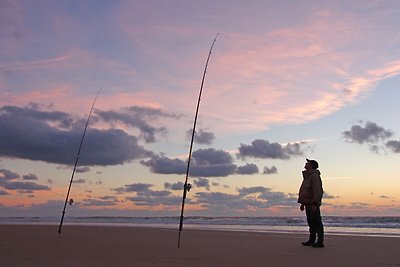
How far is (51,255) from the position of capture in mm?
7609

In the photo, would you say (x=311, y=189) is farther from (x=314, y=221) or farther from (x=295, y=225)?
(x=295, y=225)

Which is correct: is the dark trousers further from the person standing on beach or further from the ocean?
the ocean

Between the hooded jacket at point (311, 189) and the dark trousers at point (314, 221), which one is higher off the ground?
the hooded jacket at point (311, 189)

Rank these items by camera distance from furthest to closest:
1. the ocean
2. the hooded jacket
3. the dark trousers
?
the ocean → the hooded jacket → the dark trousers

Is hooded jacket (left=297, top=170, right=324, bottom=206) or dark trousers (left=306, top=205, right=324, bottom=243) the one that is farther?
hooded jacket (left=297, top=170, right=324, bottom=206)

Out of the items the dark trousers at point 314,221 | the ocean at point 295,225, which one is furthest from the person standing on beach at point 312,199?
the ocean at point 295,225

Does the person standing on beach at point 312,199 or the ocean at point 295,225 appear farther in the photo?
the ocean at point 295,225

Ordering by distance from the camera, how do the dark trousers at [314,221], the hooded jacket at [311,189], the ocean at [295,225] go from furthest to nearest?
1. the ocean at [295,225]
2. the hooded jacket at [311,189]
3. the dark trousers at [314,221]

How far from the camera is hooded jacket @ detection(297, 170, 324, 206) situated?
390 inches

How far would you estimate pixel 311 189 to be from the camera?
10.1 m

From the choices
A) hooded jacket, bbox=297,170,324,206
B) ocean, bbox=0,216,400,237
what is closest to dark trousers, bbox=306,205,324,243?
hooded jacket, bbox=297,170,324,206

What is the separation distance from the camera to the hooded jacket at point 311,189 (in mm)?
9906

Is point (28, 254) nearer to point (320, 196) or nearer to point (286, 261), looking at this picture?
point (286, 261)

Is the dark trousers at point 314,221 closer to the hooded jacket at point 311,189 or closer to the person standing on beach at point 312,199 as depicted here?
the person standing on beach at point 312,199
